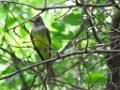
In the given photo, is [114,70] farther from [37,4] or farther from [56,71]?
[37,4]

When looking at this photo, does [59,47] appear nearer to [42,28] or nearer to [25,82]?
[25,82]

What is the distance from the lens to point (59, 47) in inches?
162

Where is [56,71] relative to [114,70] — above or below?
below

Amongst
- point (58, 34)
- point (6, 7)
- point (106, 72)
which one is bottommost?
point (106, 72)

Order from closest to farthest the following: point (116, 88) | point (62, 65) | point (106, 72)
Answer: point (116, 88), point (106, 72), point (62, 65)

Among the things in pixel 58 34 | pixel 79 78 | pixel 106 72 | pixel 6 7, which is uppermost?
pixel 6 7

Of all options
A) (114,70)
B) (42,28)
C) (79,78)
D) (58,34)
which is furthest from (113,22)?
(42,28)

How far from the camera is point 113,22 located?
343cm

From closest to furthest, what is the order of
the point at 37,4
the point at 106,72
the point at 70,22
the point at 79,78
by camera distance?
the point at 106,72, the point at 70,22, the point at 79,78, the point at 37,4

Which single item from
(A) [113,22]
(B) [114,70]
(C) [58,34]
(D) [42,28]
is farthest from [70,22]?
(D) [42,28]

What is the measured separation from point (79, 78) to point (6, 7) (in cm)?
110


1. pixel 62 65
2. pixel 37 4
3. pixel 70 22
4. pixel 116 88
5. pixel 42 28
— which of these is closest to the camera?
pixel 116 88

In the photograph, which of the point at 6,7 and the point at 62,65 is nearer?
the point at 6,7

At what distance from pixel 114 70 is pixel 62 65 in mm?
1325
